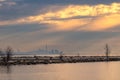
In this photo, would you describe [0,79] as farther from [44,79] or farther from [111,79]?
[111,79]

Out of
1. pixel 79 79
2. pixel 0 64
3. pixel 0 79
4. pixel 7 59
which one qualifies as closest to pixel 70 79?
pixel 79 79

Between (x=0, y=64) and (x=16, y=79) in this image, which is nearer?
(x=16, y=79)

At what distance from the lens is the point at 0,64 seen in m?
142

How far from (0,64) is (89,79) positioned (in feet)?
227

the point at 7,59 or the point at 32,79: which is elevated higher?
the point at 32,79

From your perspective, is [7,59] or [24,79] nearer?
[24,79]

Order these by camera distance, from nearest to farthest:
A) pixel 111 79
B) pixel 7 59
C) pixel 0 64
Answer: pixel 111 79 → pixel 0 64 → pixel 7 59

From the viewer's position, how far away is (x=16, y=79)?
79188 mm

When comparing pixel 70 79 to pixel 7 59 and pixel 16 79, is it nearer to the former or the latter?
pixel 16 79

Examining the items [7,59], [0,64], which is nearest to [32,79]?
[0,64]

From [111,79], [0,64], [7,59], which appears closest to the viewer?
[111,79]

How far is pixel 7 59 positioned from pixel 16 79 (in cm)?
7722

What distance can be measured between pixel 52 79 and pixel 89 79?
6.64 meters

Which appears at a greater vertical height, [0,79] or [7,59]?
[0,79]
